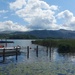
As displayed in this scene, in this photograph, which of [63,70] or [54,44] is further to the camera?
[54,44]

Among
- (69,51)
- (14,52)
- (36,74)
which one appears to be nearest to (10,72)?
(36,74)

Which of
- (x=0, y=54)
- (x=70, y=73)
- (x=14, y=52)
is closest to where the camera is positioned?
(x=70, y=73)

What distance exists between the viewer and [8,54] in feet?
151

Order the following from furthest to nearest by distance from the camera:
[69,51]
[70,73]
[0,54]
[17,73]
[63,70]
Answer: [69,51] → [0,54] → [63,70] → [70,73] → [17,73]

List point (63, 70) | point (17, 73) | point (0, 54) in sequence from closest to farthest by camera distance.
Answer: point (17, 73) < point (63, 70) < point (0, 54)

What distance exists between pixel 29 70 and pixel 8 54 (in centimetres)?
2292

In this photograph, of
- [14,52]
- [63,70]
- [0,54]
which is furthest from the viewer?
[14,52]

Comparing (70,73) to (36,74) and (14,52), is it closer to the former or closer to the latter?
(36,74)

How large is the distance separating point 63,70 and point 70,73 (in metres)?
1.98

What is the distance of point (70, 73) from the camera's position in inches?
898

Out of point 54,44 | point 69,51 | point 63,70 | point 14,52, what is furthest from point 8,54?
point 54,44

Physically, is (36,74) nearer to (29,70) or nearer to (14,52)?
(29,70)

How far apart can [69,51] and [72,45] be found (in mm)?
2595

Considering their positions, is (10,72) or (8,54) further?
(8,54)
